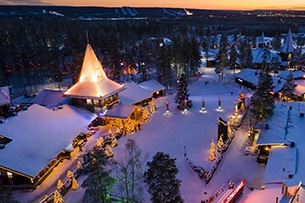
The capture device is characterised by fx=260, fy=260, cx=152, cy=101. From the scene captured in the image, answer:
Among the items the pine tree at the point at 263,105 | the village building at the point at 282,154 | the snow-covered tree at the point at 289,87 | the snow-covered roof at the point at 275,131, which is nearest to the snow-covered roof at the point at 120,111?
the pine tree at the point at 263,105

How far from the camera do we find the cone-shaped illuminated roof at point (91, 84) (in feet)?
114

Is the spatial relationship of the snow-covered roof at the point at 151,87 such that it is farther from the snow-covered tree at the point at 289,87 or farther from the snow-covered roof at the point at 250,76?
the snow-covered tree at the point at 289,87

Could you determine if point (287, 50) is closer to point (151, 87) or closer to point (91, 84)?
point (151, 87)

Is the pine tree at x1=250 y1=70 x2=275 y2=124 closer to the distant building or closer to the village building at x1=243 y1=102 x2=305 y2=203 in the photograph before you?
the village building at x1=243 y1=102 x2=305 y2=203

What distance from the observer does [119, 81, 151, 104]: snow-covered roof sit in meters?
39.3

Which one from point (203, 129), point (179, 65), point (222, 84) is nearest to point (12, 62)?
point (179, 65)

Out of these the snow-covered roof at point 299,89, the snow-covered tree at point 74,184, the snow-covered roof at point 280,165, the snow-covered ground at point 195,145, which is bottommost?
the snow-covered ground at point 195,145

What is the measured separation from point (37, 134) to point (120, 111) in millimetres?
11123

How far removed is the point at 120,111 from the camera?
112ft

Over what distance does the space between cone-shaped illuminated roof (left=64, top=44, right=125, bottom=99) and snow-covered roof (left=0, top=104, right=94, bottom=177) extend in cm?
289

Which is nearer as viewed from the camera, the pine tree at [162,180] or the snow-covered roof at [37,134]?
the pine tree at [162,180]

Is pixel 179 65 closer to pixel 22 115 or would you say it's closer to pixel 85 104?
pixel 85 104

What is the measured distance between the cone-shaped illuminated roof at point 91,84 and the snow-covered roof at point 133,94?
8.09ft

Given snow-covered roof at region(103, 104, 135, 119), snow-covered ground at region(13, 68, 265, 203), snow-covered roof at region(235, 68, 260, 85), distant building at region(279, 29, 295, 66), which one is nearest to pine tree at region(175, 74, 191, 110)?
snow-covered ground at region(13, 68, 265, 203)
